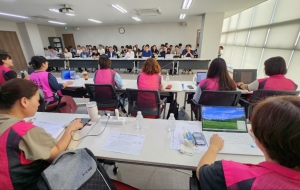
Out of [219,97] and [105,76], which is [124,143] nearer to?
[219,97]

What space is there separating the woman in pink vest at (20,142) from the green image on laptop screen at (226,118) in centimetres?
118

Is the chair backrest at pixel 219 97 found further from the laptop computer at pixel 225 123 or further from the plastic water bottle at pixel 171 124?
the plastic water bottle at pixel 171 124

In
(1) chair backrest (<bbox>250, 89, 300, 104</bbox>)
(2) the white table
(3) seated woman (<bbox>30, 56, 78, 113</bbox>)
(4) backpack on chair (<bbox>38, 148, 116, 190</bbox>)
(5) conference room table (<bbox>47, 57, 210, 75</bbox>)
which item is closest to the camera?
(4) backpack on chair (<bbox>38, 148, 116, 190</bbox>)

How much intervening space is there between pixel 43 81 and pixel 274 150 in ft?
8.82

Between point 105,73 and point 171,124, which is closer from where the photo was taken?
point 171,124

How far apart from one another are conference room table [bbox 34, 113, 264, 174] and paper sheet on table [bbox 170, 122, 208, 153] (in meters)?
0.03

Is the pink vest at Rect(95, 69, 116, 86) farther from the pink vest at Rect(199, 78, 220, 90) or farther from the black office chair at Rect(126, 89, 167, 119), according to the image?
the pink vest at Rect(199, 78, 220, 90)

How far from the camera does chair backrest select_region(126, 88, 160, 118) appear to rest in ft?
6.16

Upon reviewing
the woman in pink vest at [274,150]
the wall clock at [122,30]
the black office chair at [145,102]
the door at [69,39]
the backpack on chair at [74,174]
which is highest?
the wall clock at [122,30]

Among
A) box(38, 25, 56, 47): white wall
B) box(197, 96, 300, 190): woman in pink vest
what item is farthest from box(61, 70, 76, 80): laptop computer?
box(38, 25, 56, 47): white wall

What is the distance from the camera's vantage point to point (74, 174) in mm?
698

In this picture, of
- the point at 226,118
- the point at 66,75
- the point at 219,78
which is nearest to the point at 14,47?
the point at 66,75

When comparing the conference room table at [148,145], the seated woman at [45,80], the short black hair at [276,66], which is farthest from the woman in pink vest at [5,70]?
the short black hair at [276,66]

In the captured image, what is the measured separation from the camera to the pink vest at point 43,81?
6.90ft
